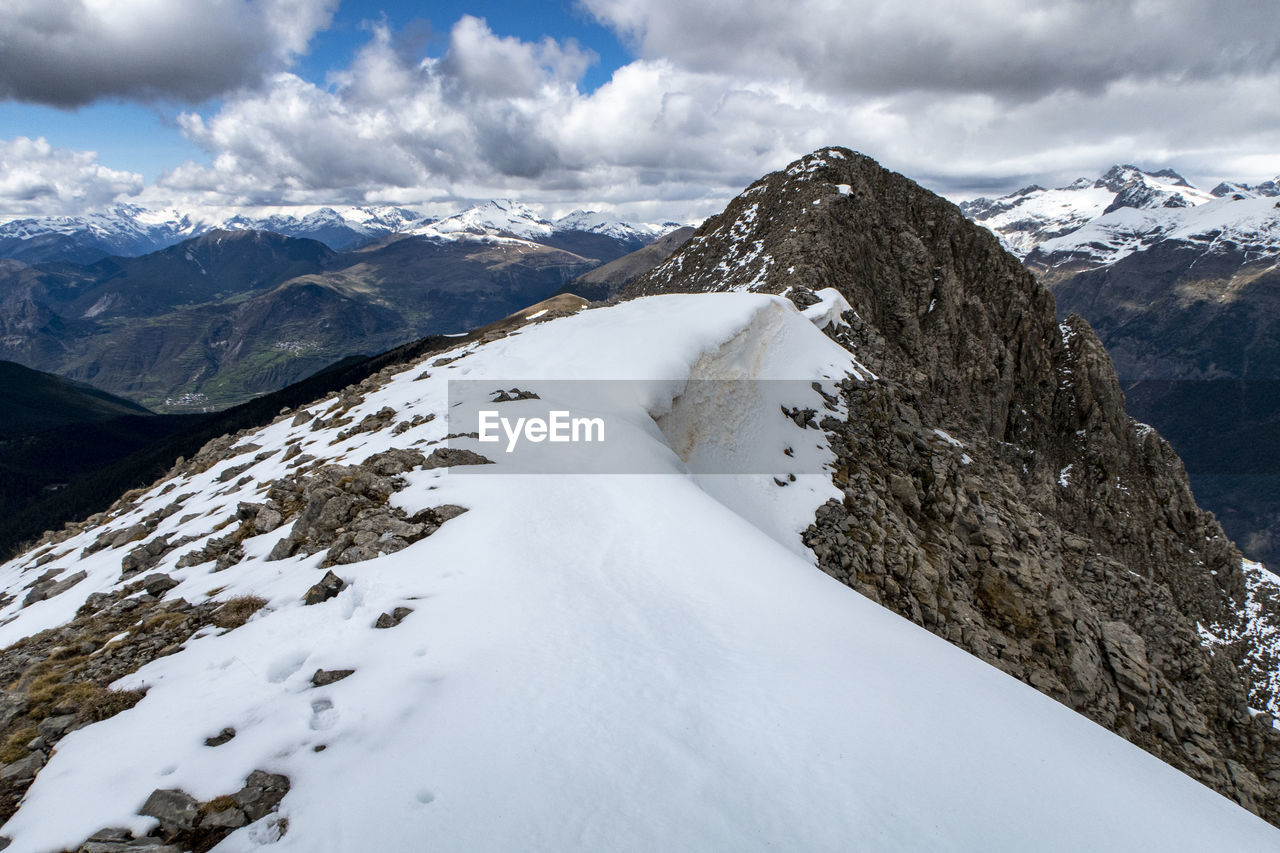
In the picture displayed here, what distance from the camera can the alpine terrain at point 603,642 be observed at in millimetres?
6777

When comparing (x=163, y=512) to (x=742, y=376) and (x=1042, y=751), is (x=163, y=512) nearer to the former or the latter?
(x=742, y=376)

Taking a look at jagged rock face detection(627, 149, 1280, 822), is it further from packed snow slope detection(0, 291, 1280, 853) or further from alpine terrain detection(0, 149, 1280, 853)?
packed snow slope detection(0, 291, 1280, 853)

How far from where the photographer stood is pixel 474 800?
255 inches

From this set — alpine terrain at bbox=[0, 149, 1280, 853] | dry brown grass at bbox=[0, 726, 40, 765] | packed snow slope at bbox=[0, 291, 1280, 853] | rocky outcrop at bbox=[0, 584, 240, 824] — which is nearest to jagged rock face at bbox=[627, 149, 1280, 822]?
alpine terrain at bbox=[0, 149, 1280, 853]

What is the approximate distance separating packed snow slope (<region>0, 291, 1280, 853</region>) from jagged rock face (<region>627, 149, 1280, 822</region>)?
9436 millimetres

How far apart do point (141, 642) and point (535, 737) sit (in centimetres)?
874

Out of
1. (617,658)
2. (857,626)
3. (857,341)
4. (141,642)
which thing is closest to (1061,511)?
(857,341)

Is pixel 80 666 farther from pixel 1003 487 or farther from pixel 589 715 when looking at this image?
pixel 1003 487

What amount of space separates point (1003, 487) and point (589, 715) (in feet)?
114

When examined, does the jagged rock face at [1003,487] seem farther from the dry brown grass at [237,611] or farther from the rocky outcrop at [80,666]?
the rocky outcrop at [80,666]

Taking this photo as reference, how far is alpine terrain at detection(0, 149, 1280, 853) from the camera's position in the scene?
267 inches

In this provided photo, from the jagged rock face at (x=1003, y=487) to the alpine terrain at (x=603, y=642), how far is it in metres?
0.31

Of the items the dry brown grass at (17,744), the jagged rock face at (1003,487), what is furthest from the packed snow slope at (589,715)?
the jagged rock face at (1003,487)

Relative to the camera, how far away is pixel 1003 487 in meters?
34.2
